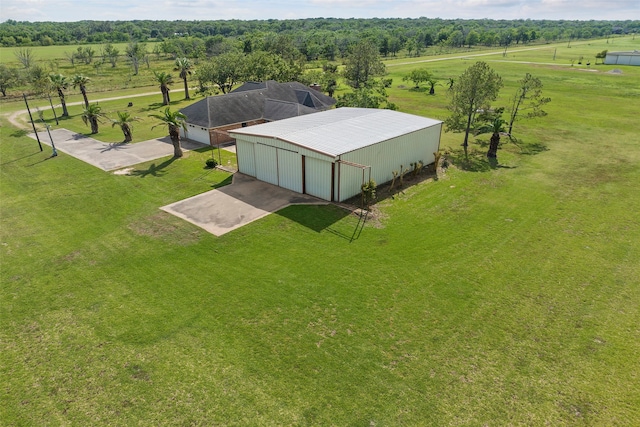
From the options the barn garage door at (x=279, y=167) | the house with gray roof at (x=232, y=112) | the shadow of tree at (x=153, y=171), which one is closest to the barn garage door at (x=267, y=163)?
the barn garage door at (x=279, y=167)

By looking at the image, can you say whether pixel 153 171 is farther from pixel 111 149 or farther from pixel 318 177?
pixel 318 177

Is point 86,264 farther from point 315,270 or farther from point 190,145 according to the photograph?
point 190,145

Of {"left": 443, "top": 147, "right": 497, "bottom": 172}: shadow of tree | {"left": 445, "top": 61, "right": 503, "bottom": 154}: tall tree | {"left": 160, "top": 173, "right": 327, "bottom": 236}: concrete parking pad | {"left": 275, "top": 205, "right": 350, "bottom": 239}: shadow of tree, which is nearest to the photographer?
{"left": 275, "top": 205, "right": 350, "bottom": 239}: shadow of tree

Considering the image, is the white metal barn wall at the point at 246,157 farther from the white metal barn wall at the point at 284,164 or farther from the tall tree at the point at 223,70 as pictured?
the tall tree at the point at 223,70

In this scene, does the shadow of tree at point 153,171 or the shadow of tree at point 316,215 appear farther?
the shadow of tree at point 153,171

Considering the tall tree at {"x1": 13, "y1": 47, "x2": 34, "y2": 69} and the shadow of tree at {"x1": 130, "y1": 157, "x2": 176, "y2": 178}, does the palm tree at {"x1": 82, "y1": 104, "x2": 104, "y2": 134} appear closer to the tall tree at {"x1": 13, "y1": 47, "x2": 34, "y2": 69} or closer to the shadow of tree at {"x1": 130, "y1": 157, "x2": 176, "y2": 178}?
the shadow of tree at {"x1": 130, "y1": 157, "x2": 176, "y2": 178}

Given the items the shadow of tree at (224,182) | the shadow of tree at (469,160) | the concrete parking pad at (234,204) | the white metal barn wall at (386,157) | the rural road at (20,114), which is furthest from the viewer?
the rural road at (20,114)

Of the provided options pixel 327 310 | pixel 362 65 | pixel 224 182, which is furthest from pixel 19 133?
pixel 362 65

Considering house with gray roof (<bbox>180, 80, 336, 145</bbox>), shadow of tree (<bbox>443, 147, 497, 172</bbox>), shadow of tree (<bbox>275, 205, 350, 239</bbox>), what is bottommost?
shadow of tree (<bbox>443, 147, 497, 172</bbox>)

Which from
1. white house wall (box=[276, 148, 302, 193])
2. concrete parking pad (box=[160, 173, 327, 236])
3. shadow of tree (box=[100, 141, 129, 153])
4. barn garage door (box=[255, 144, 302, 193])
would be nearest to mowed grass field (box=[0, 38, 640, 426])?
concrete parking pad (box=[160, 173, 327, 236])
